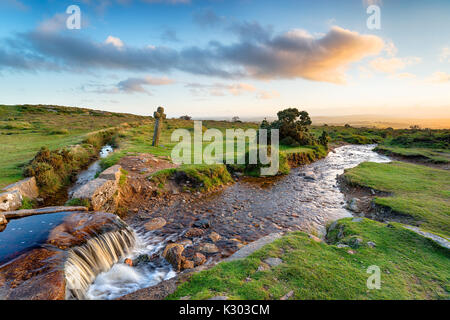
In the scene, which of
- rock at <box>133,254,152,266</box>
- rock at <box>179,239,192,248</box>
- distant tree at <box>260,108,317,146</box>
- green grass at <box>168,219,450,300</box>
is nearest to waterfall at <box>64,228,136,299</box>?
rock at <box>133,254,152,266</box>

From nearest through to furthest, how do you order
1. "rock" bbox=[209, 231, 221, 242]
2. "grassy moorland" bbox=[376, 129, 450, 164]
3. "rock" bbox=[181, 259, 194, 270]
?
1. "rock" bbox=[181, 259, 194, 270]
2. "rock" bbox=[209, 231, 221, 242]
3. "grassy moorland" bbox=[376, 129, 450, 164]

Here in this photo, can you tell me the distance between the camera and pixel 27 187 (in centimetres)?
1024

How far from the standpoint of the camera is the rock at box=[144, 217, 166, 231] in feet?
30.3

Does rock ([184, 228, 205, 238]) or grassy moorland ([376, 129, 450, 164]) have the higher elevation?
grassy moorland ([376, 129, 450, 164])

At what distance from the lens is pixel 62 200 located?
35.2 ft

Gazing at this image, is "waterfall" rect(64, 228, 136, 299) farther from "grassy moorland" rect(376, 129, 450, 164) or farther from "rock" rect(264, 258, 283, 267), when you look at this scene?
"grassy moorland" rect(376, 129, 450, 164)

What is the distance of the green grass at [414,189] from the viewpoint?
8914mm

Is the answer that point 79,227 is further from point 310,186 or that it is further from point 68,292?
point 310,186

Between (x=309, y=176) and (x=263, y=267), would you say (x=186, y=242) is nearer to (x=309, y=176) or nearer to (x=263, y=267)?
(x=263, y=267)

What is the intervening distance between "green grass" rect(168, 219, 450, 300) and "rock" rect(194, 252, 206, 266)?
5.34ft

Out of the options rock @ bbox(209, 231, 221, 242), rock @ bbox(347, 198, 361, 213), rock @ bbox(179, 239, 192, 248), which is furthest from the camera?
rock @ bbox(347, 198, 361, 213)

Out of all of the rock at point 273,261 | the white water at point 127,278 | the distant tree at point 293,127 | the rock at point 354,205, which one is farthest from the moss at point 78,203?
the distant tree at point 293,127

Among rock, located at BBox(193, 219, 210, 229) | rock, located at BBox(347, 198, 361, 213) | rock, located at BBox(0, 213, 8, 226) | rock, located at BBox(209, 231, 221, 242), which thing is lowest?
rock, located at BBox(209, 231, 221, 242)

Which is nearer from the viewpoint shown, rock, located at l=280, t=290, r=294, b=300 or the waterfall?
rock, located at l=280, t=290, r=294, b=300
